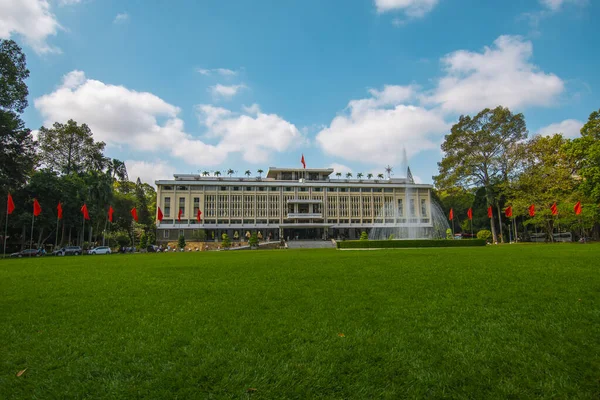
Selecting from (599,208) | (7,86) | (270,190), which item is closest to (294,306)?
(7,86)

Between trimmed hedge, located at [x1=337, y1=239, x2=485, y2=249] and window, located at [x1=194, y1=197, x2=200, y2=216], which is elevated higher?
window, located at [x1=194, y1=197, x2=200, y2=216]

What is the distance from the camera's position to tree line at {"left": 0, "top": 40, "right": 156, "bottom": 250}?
1119 inches

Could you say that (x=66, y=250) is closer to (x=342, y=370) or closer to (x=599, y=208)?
(x=342, y=370)

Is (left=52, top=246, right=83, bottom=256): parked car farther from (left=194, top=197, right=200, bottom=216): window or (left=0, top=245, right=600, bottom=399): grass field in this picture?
(left=0, top=245, right=600, bottom=399): grass field

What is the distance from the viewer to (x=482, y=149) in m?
40.5

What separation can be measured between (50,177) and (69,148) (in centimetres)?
1090

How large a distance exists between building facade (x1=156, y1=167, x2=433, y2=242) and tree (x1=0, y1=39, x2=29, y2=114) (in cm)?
3118

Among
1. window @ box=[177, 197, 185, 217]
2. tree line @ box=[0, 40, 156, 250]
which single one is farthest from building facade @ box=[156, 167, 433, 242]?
tree line @ box=[0, 40, 156, 250]

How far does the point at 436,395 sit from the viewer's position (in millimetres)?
3221

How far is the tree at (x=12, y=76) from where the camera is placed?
90.1 feet

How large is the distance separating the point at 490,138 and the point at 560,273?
35891mm

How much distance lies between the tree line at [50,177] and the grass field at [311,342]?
29.7 m

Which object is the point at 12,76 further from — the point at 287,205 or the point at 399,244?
the point at 287,205

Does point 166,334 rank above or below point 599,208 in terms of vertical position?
below
